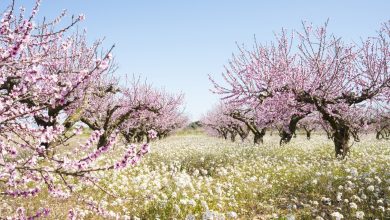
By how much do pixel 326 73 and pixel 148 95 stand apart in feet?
54.8

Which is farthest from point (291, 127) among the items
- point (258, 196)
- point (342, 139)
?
point (258, 196)

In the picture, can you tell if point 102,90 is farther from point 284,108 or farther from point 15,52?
point 15,52

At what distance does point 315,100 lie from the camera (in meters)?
16.0

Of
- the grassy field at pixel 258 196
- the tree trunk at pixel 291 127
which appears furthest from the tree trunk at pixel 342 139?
the tree trunk at pixel 291 127

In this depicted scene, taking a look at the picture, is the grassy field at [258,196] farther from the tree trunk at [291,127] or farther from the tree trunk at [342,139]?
the tree trunk at [291,127]

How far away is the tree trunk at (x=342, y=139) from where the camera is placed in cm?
1748

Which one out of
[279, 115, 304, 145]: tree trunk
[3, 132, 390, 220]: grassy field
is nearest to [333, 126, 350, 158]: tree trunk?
[3, 132, 390, 220]: grassy field

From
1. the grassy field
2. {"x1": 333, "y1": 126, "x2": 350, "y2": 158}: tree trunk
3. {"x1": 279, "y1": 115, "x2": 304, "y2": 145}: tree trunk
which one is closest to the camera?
the grassy field

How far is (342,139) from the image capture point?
17609 mm

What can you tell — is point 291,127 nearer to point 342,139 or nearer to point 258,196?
point 342,139

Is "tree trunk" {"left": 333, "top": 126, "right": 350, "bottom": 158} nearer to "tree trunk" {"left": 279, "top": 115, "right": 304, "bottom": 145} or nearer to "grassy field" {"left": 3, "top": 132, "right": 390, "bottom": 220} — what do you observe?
"grassy field" {"left": 3, "top": 132, "right": 390, "bottom": 220}

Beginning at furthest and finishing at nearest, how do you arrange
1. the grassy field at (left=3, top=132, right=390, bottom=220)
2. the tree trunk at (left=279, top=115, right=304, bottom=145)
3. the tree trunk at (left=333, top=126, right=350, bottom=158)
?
the tree trunk at (left=279, top=115, right=304, bottom=145), the tree trunk at (left=333, top=126, right=350, bottom=158), the grassy field at (left=3, top=132, right=390, bottom=220)

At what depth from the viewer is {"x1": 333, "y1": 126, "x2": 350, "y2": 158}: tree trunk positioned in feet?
57.4

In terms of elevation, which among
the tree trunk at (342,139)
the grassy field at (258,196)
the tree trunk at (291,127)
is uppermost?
the tree trunk at (291,127)
